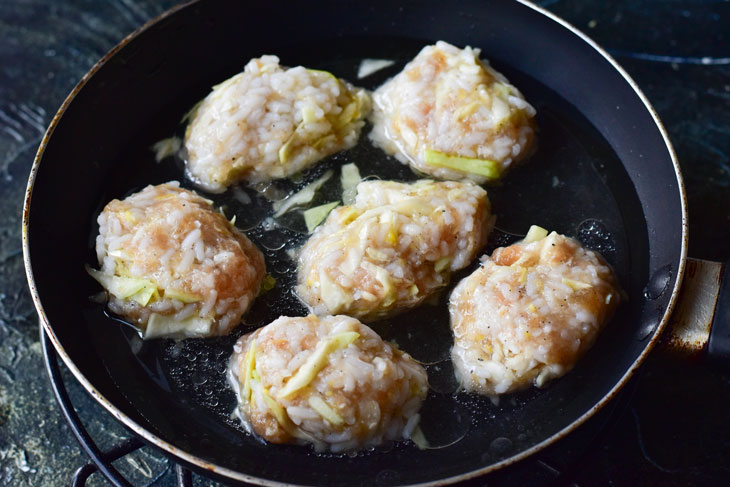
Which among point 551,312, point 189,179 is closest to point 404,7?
point 189,179

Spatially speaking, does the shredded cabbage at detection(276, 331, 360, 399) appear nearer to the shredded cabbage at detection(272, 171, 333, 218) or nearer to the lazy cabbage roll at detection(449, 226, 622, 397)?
the lazy cabbage roll at detection(449, 226, 622, 397)

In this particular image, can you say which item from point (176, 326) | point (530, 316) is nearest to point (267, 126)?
point (176, 326)

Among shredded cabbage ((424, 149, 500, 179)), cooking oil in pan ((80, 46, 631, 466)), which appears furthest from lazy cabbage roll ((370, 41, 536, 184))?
cooking oil in pan ((80, 46, 631, 466))

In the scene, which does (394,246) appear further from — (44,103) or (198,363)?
(44,103)

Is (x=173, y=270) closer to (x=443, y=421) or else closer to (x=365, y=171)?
(x=365, y=171)

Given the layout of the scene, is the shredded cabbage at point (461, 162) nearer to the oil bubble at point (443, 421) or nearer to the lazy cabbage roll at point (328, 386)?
the lazy cabbage roll at point (328, 386)
